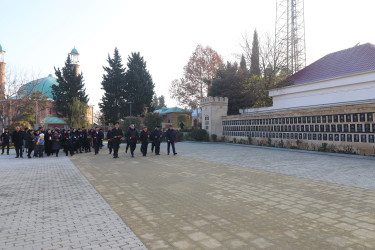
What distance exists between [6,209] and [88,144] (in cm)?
1312

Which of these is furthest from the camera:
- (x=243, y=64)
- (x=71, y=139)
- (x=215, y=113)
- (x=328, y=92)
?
(x=243, y=64)

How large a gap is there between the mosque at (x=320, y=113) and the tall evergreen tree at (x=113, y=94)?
1029 inches

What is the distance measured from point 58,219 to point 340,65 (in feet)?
71.3

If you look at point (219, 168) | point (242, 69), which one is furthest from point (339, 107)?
point (242, 69)

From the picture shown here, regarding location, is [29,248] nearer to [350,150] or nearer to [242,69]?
[350,150]

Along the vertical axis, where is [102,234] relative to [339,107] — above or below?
below

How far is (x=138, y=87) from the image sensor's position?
4725cm

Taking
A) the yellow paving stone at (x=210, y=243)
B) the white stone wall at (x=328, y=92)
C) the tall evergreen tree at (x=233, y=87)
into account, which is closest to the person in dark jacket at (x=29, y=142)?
the yellow paving stone at (x=210, y=243)

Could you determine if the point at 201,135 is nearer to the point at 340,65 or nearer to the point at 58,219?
the point at 340,65

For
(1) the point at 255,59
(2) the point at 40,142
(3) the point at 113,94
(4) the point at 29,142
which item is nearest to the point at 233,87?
(1) the point at 255,59

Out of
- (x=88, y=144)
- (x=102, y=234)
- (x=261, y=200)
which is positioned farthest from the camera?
(x=88, y=144)

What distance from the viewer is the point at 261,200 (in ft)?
17.8

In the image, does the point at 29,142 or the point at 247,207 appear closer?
the point at 247,207

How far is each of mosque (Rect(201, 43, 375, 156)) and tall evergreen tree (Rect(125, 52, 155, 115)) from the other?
81.2ft
